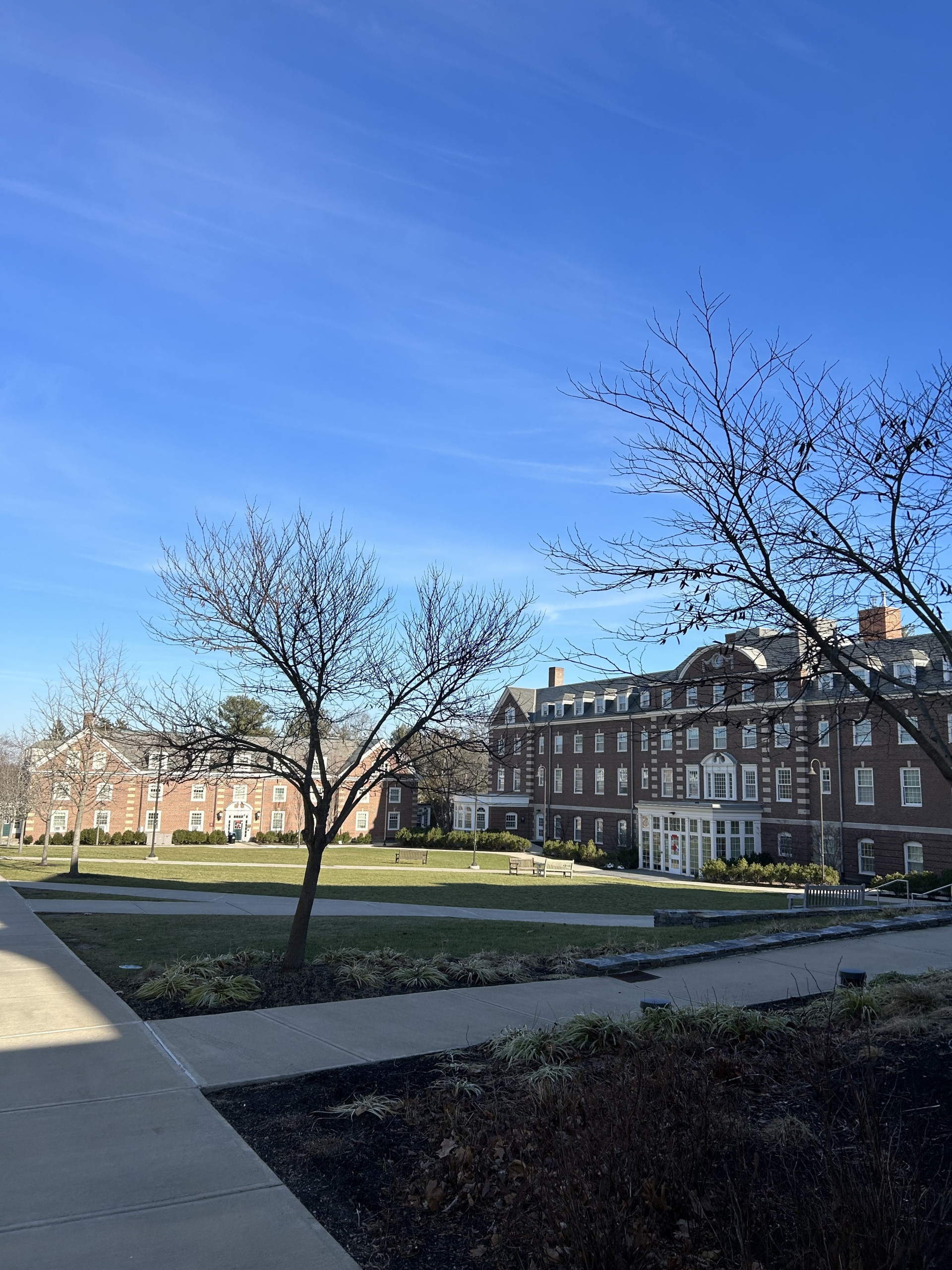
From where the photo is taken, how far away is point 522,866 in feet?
150

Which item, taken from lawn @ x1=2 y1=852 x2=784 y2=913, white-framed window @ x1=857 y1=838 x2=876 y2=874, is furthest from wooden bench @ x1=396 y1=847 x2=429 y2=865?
white-framed window @ x1=857 y1=838 x2=876 y2=874

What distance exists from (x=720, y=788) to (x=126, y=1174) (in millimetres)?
48353

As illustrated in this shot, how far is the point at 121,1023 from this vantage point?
810cm

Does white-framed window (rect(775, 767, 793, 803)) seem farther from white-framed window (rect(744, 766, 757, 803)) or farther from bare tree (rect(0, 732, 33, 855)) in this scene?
bare tree (rect(0, 732, 33, 855))

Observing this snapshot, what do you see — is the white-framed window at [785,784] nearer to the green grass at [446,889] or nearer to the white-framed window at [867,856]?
the white-framed window at [867,856]

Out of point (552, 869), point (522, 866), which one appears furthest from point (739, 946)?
point (522, 866)

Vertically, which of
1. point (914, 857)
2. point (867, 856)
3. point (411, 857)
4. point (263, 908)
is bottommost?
point (411, 857)

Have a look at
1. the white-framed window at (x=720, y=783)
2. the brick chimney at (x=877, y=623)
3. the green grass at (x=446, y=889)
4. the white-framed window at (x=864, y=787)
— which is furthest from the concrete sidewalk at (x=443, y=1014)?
the white-framed window at (x=720, y=783)

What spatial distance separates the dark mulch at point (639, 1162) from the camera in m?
3.57

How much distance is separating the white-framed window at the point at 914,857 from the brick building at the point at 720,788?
0.15ft

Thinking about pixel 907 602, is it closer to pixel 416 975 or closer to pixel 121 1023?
pixel 416 975

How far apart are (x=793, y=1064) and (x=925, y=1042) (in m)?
1.48

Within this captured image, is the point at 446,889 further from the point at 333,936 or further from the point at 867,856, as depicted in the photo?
the point at 867,856

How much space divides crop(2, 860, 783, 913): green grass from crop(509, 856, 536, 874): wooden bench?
3.06m
